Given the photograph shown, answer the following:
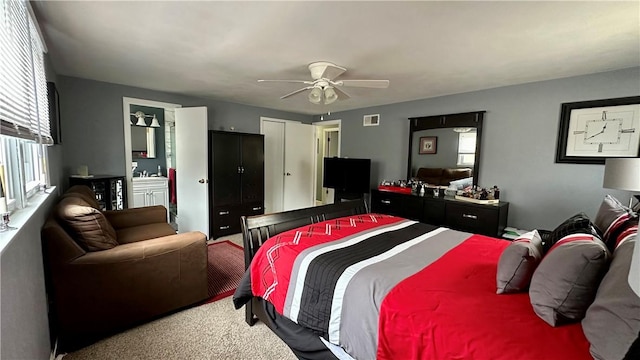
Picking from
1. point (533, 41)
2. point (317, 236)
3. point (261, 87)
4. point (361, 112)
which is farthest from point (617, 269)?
point (361, 112)

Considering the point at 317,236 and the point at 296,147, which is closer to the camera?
the point at 317,236

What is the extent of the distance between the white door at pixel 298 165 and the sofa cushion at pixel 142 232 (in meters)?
2.83

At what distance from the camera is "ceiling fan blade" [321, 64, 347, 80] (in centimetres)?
260

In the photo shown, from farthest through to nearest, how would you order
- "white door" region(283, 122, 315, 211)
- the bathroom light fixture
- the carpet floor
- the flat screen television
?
"white door" region(283, 122, 315, 211) < the bathroom light fixture < the flat screen television < the carpet floor

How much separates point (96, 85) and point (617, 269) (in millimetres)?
4963

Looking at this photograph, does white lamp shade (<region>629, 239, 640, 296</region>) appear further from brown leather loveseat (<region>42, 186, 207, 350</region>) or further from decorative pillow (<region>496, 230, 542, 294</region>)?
brown leather loveseat (<region>42, 186, 207, 350</region>)

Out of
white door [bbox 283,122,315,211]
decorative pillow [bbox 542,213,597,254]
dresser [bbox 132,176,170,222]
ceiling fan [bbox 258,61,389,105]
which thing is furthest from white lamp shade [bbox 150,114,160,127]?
decorative pillow [bbox 542,213,597,254]

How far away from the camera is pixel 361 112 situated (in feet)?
16.5

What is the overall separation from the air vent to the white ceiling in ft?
4.87

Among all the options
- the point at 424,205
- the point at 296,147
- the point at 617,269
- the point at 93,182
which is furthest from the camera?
the point at 296,147

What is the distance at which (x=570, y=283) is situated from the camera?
1.07 meters

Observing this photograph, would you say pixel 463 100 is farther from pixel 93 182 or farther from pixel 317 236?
pixel 93 182

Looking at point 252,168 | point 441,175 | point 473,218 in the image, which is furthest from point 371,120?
point 473,218

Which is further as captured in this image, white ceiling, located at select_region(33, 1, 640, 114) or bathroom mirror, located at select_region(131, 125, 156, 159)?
bathroom mirror, located at select_region(131, 125, 156, 159)
